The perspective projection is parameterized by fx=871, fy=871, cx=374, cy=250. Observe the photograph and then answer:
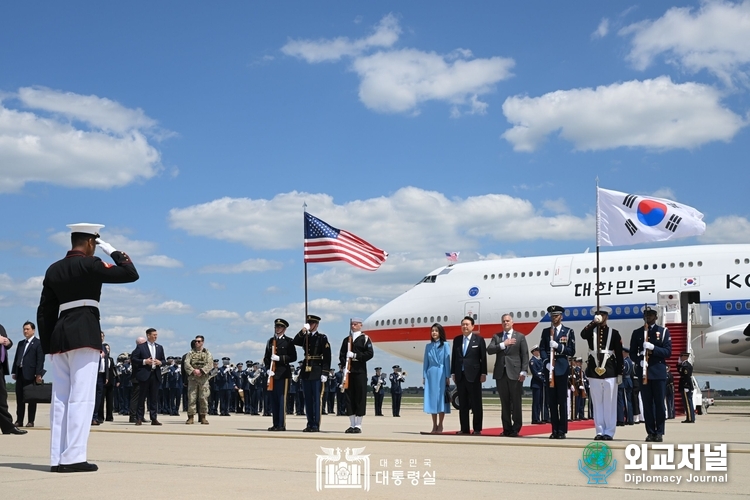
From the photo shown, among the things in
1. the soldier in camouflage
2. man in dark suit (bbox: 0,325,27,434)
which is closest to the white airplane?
the soldier in camouflage

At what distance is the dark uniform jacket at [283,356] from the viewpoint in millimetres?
13898

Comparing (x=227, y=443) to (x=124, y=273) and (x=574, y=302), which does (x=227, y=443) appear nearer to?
(x=124, y=273)

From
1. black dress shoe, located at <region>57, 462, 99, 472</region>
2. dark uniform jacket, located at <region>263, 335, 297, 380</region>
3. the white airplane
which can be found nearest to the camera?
black dress shoe, located at <region>57, 462, 99, 472</region>

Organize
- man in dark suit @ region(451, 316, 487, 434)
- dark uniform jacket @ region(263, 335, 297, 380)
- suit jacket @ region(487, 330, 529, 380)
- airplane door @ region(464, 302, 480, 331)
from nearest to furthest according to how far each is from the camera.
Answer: suit jacket @ region(487, 330, 529, 380)
man in dark suit @ region(451, 316, 487, 434)
dark uniform jacket @ region(263, 335, 297, 380)
airplane door @ region(464, 302, 480, 331)

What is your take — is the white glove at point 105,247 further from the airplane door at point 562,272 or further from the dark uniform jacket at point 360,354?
the airplane door at point 562,272

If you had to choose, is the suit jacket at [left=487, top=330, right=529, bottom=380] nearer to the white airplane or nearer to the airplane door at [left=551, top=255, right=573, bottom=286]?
the white airplane

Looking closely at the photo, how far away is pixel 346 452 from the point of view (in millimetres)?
8539

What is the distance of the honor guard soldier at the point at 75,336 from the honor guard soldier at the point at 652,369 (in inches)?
277

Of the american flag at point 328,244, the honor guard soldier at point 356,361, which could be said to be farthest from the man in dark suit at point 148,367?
the honor guard soldier at point 356,361

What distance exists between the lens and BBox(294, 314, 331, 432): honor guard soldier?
13.4 metres

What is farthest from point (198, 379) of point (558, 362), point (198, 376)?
point (558, 362)

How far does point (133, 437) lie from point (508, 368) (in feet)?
17.1

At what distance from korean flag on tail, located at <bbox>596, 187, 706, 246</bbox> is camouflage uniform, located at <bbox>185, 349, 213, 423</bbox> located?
8429 mm

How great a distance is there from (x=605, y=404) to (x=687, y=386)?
9.93 metres
